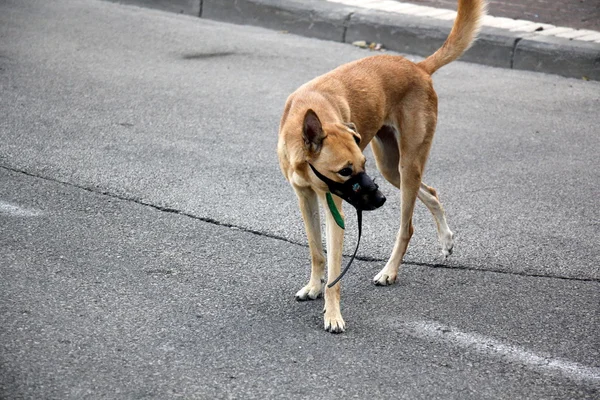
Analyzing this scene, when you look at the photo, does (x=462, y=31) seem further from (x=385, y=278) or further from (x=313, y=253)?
Answer: (x=313, y=253)

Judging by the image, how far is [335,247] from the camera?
4113mm

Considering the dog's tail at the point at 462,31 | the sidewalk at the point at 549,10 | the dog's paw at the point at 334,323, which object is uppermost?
the dog's tail at the point at 462,31

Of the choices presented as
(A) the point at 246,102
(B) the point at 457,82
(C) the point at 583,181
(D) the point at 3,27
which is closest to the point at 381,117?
(C) the point at 583,181

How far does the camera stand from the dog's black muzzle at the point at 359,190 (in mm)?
3771

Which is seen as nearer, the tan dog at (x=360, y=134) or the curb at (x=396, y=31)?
the tan dog at (x=360, y=134)

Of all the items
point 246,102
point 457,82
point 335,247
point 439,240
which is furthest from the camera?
point 457,82

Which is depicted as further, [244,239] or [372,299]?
[244,239]

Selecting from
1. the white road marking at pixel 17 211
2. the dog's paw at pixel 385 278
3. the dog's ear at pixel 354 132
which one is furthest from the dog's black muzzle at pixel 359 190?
the white road marking at pixel 17 211

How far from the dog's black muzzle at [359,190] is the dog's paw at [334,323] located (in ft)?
1.82

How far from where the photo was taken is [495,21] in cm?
1002

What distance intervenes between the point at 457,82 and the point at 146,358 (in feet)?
19.2

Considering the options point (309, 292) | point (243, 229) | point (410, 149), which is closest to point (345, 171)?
point (309, 292)

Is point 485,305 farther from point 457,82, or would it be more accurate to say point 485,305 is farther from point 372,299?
point 457,82

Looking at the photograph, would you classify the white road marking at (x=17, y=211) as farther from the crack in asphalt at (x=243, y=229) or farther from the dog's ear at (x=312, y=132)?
the dog's ear at (x=312, y=132)
